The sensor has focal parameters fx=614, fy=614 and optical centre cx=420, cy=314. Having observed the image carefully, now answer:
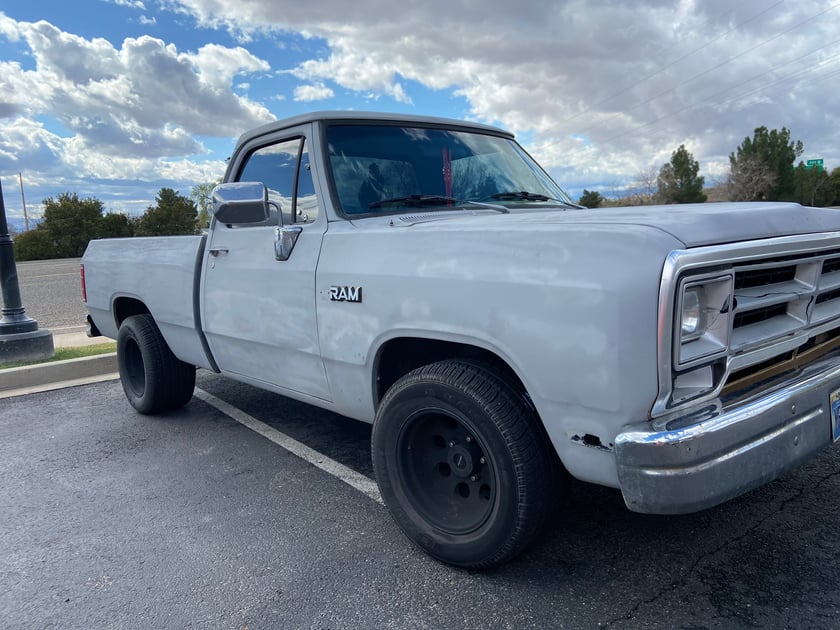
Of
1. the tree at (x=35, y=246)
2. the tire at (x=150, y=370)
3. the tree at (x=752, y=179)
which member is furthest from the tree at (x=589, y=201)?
the tree at (x=752, y=179)

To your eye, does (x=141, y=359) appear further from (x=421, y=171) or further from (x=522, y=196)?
(x=522, y=196)

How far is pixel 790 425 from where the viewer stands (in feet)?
6.85

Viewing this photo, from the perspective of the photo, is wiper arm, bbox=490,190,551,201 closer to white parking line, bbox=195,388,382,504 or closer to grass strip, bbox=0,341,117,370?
white parking line, bbox=195,388,382,504

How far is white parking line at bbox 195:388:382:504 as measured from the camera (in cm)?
346

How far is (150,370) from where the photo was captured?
15.2 feet

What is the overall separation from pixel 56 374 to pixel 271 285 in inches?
164

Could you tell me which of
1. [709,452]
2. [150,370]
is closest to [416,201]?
[709,452]

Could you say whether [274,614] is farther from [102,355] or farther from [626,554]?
[102,355]

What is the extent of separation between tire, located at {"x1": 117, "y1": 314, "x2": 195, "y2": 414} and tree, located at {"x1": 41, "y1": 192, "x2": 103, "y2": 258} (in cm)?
3668

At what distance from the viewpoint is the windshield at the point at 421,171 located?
3.24m

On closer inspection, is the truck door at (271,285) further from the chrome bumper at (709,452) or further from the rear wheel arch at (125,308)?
the chrome bumper at (709,452)

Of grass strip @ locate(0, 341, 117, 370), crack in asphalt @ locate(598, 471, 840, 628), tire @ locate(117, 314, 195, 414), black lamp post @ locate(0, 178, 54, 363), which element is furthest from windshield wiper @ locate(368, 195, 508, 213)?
black lamp post @ locate(0, 178, 54, 363)

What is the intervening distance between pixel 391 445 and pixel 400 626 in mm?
698

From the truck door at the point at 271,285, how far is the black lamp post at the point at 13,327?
3.69 meters
